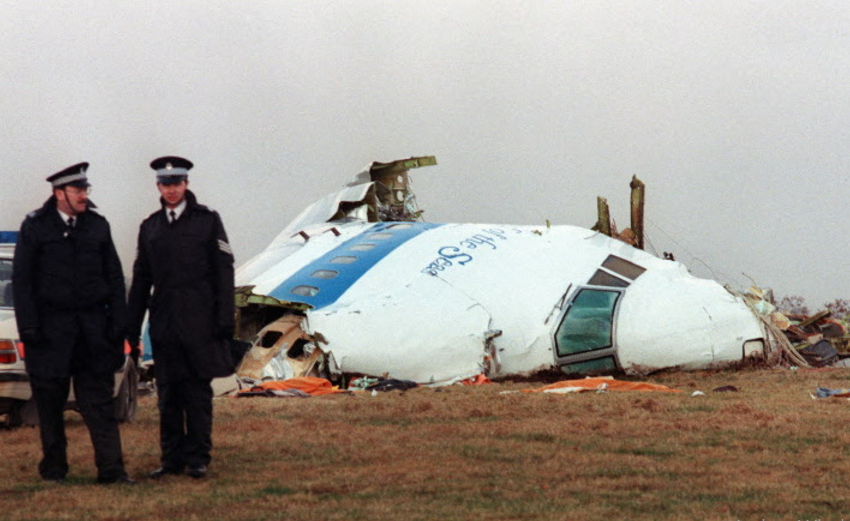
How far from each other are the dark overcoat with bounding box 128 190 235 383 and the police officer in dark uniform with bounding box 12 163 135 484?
0.25m

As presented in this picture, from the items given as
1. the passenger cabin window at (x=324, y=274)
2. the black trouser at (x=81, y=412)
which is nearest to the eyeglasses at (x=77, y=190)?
the black trouser at (x=81, y=412)

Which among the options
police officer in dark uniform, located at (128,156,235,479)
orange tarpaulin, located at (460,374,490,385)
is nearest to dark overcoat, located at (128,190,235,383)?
police officer in dark uniform, located at (128,156,235,479)

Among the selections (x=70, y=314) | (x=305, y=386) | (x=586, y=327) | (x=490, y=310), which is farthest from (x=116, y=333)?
(x=586, y=327)

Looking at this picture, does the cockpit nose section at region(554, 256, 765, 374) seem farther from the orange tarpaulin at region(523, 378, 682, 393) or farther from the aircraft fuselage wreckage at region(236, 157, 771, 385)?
the orange tarpaulin at region(523, 378, 682, 393)

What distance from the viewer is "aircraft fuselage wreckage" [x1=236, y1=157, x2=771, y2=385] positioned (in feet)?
72.6

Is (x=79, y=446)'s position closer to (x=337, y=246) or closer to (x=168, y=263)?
(x=168, y=263)

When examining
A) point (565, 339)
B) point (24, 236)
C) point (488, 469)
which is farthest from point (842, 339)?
point (24, 236)

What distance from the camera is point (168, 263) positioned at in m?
9.30

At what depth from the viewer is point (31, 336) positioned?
8938 mm

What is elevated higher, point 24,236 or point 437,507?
point 24,236

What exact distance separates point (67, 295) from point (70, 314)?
143mm

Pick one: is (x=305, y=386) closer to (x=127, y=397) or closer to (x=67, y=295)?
(x=127, y=397)

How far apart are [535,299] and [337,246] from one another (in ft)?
15.1

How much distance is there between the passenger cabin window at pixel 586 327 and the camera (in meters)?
23.3
